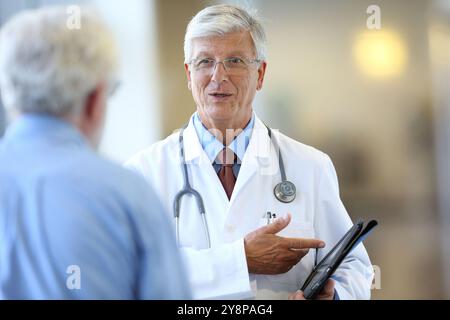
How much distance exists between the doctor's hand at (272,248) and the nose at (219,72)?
355 mm

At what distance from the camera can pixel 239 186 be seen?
155 centimetres

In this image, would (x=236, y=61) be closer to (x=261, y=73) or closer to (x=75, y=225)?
(x=261, y=73)

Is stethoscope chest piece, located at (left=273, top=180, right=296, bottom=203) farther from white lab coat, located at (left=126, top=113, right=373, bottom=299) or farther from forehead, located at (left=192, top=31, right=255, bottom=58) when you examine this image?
forehead, located at (left=192, top=31, right=255, bottom=58)

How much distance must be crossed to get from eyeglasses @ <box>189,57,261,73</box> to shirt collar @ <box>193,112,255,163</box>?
0.11 metres

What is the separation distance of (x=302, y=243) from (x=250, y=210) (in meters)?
0.14

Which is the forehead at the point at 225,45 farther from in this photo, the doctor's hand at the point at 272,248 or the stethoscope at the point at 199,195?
the doctor's hand at the point at 272,248

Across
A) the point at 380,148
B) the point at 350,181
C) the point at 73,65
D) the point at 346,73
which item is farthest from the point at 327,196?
the point at 73,65

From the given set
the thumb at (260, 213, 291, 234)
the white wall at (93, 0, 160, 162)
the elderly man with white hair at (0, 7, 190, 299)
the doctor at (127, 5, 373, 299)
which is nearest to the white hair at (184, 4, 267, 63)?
the doctor at (127, 5, 373, 299)

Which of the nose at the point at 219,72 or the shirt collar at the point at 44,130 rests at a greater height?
the nose at the point at 219,72

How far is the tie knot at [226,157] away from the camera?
5.19 ft

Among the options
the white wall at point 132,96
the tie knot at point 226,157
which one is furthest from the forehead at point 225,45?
the tie knot at point 226,157

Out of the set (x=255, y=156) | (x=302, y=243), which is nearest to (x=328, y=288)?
(x=302, y=243)

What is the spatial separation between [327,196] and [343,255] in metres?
0.22

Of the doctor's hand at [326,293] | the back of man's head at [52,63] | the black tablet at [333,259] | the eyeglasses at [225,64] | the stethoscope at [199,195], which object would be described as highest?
the eyeglasses at [225,64]
